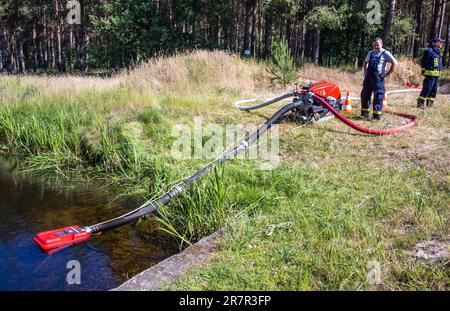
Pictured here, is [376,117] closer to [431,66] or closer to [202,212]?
[431,66]

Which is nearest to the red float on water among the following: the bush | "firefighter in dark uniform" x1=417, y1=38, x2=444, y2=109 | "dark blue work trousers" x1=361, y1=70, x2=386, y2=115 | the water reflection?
the water reflection

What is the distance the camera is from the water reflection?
4.59 metres

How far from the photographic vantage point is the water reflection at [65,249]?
181 inches

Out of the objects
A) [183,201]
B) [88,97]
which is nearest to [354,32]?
[88,97]

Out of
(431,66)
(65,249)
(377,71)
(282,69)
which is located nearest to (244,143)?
(377,71)

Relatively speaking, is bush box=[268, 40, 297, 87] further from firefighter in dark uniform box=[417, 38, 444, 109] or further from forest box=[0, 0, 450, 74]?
forest box=[0, 0, 450, 74]

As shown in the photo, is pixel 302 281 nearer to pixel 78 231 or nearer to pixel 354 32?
pixel 78 231

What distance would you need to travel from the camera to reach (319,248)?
13.7 feet

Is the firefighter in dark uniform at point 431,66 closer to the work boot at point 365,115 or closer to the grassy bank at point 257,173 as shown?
the grassy bank at point 257,173

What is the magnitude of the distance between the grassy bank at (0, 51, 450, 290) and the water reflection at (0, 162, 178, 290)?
454 millimetres

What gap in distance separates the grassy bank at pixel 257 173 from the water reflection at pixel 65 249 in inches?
17.9

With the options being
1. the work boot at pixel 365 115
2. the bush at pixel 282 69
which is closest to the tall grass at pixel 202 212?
the work boot at pixel 365 115

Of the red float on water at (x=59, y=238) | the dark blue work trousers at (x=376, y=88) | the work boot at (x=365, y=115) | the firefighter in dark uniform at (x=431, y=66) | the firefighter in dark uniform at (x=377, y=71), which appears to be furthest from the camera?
the firefighter in dark uniform at (x=431, y=66)
